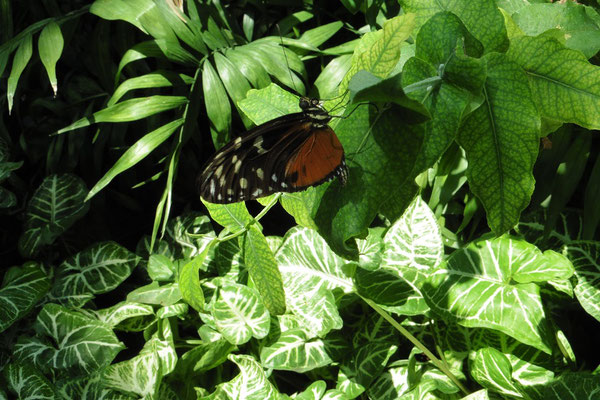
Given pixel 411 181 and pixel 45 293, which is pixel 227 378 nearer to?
pixel 45 293

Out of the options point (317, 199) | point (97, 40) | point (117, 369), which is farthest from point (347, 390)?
point (97, 40)

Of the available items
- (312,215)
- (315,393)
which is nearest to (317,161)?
(312,215)

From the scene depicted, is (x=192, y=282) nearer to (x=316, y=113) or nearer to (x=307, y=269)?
(x=307, y=269)

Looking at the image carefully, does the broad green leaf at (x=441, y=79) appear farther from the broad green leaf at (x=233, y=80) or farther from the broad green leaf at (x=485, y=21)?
the broad green leaf at (x=233, y=80)

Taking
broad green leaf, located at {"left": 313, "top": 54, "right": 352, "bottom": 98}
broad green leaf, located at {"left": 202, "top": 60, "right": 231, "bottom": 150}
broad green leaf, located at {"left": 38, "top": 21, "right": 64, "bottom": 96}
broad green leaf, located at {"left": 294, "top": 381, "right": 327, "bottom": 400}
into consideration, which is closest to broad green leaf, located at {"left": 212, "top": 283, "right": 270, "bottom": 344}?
broad green leaf, located at {"left": 294, "top": 381, "right": 327, "bottom": 400}

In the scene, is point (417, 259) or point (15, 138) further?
point (15, 138)

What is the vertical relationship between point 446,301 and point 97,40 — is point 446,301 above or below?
below

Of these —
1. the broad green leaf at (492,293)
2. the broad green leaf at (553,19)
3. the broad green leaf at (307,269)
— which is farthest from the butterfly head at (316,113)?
the broad green leaf at (307,269)
